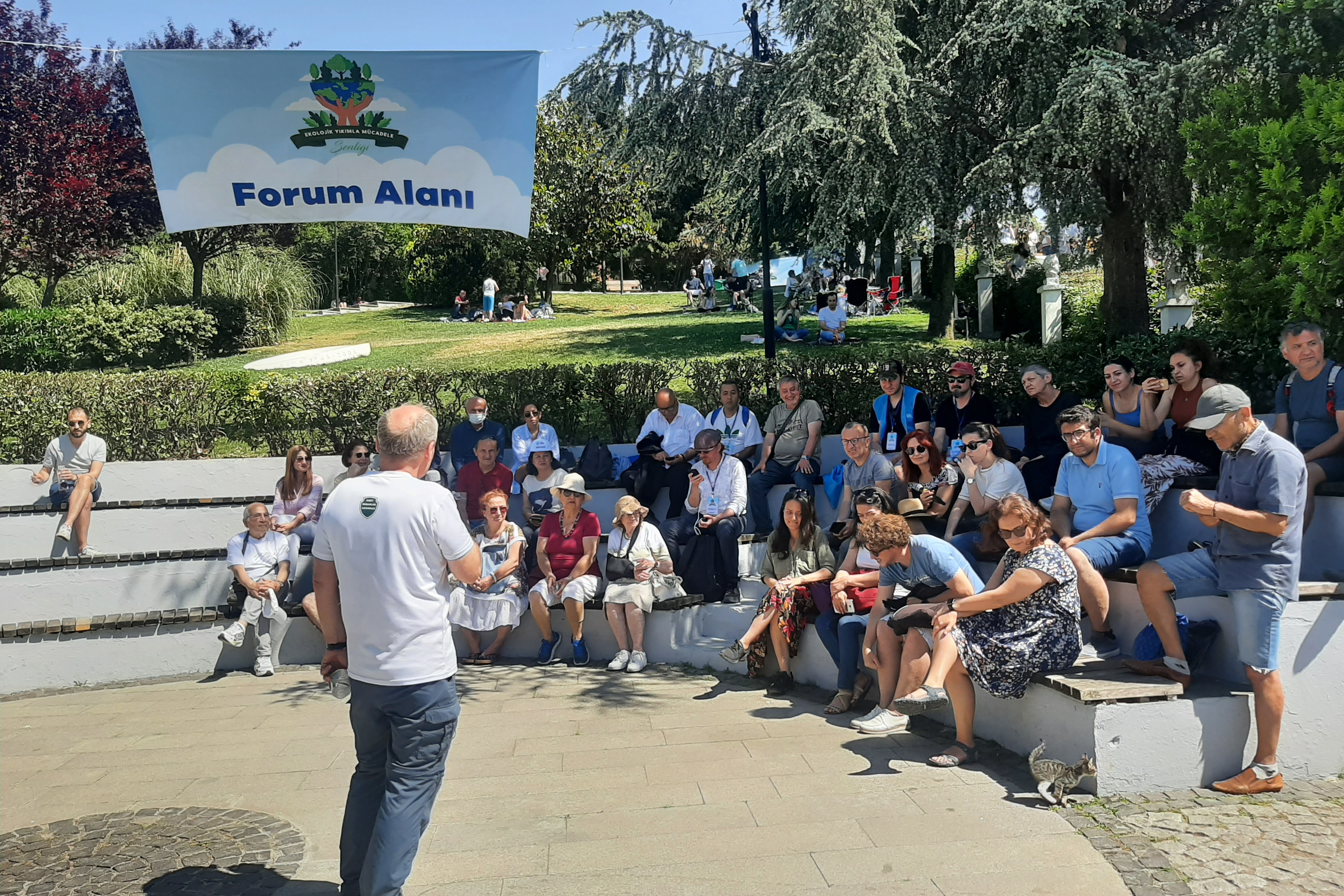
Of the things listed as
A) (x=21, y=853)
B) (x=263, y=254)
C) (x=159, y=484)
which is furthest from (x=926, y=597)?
(x=263, y=254)

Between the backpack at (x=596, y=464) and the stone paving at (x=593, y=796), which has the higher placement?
the backpack at (x=596, y=464)

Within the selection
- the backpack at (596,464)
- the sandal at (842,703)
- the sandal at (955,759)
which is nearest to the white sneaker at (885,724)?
the sandal at (955,759)

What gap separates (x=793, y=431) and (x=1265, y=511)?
16.3 ft

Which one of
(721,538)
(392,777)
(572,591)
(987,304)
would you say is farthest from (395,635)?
(987,304)

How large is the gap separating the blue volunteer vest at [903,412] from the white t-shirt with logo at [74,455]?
732cm

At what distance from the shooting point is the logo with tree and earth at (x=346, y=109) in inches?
329

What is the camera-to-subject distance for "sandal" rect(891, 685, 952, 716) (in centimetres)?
542

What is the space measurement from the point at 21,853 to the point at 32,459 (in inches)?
310

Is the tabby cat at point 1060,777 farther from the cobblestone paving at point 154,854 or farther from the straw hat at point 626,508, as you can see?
the straw hat at point 626,508

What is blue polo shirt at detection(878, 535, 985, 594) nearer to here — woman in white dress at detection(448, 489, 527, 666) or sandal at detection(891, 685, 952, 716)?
sandal at detection(891, 685, 952, 716)

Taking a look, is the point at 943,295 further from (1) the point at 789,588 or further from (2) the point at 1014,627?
(2) the point at 1014,627

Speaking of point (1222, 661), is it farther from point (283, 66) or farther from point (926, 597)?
point (283, 66)

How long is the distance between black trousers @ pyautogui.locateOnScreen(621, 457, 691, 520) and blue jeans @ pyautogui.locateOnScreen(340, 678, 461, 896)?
5630 millimetres

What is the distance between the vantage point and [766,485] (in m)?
9.45
